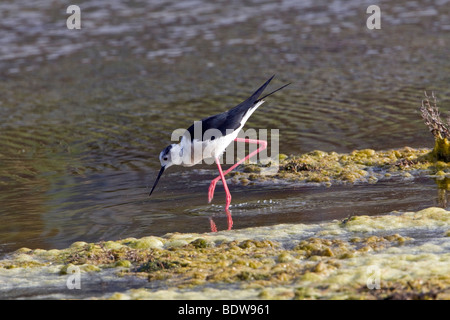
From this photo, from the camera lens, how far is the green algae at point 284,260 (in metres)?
4.70

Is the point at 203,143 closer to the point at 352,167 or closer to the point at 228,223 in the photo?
the point at 228,223

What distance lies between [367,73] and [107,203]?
21.3ft

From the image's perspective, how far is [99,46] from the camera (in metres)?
14.7

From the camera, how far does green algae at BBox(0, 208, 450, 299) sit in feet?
15.4

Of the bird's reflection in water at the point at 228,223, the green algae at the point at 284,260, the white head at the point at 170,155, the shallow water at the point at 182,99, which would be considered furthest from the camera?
the white head at the point at 170,155

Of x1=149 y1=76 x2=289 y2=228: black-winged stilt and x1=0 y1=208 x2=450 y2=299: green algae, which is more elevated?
x1=149 y1=76 x2=289 y2=228: black-winged stilt

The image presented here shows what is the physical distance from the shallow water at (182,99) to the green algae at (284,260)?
477mm

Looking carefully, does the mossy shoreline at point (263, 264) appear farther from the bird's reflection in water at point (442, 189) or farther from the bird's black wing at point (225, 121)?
the bird's black wing at point (225, 121)

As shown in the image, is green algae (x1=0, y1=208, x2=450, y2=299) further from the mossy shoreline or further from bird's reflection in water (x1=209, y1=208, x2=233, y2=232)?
bird's reflection in water (x1=209, y1=208, x2=233, y2=232)

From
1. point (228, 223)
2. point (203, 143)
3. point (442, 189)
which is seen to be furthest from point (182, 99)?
point (442, 189)

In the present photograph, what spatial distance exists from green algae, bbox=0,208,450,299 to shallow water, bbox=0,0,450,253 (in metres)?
0.48

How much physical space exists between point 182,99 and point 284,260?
22.4 ft

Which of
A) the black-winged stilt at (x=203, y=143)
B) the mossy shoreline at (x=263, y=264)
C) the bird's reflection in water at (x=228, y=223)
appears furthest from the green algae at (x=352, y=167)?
the mossy shoreline at (x=263, y=264)

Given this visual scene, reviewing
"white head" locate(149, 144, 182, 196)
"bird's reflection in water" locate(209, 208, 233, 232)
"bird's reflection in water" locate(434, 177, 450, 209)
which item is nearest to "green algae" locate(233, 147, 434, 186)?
"bird's reflection in water" locate(434, 177, 450, 209)
